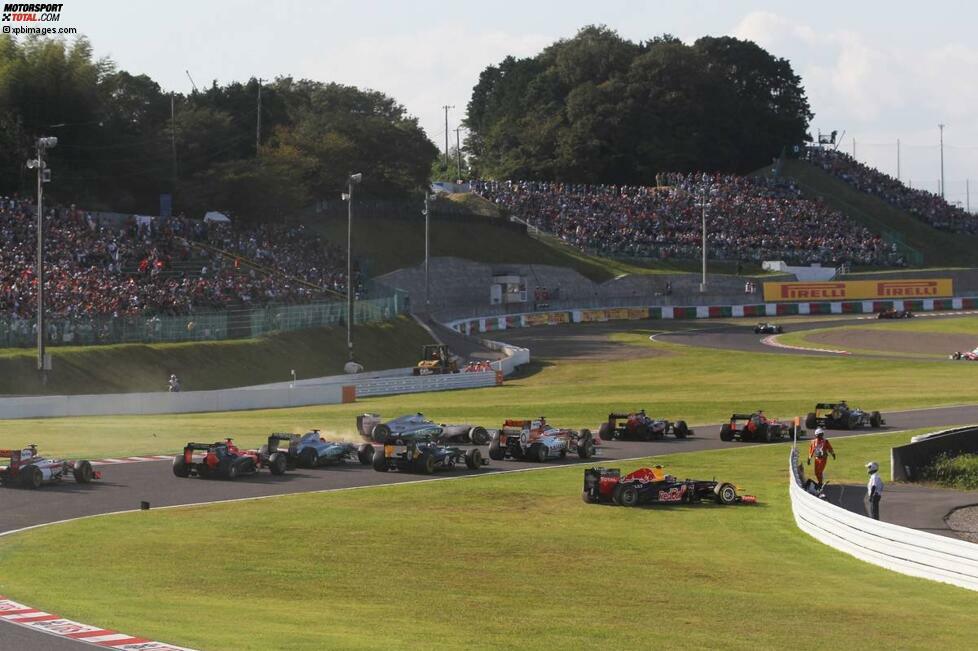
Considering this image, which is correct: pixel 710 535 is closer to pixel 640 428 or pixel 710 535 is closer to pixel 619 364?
pixel 640 428

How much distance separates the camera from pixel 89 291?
60.5 m

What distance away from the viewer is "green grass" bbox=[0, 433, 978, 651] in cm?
1759

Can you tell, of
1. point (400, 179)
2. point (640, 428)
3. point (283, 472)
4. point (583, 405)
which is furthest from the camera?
point (400, 179)

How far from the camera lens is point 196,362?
60562 millimetres

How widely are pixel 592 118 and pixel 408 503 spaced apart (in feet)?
402

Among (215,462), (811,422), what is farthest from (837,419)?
(215,462)

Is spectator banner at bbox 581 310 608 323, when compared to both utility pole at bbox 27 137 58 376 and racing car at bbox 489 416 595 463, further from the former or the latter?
racing car at bbox 489 416 595 463

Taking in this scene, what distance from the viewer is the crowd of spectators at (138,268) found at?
2343 inches

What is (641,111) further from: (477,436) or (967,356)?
(477,436)

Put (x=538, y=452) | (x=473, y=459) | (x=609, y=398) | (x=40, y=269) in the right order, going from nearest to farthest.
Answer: (x=473, y=459)
(x=538, y=452)
(x=40, y=269)
(x=609, y=398)

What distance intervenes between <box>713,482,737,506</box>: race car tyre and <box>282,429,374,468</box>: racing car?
10406mm

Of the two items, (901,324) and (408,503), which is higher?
(901,324)

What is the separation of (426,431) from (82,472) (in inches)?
440

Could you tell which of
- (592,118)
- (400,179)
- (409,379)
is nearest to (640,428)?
(409,379)
